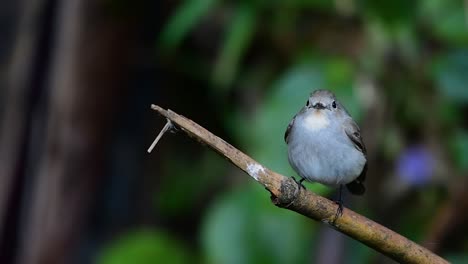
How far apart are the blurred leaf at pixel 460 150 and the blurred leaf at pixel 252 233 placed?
60 centimetres

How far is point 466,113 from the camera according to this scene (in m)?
3.61

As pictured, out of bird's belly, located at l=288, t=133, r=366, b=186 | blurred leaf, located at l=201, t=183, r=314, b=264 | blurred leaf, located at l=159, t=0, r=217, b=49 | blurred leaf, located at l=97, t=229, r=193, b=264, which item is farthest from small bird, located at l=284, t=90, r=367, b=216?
blurred leaf, located at l=97, t=229, r=193, b=264

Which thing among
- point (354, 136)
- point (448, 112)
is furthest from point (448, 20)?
point (354, 136)

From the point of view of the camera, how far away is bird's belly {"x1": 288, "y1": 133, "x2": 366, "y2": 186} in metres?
2.26

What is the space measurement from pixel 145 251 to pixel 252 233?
1.88 ft

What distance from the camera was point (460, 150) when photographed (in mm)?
3348

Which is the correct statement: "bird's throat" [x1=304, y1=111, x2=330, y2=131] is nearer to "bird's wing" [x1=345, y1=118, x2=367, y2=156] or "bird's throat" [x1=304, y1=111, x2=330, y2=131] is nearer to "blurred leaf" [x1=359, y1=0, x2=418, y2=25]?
"bird's wing" [x1=345, y1=118, x2=367, y2=156]

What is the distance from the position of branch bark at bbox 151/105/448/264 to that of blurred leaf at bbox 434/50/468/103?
187cm

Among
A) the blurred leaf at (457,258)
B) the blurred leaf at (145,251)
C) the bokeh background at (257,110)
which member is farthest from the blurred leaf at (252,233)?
the blurred leaf at (457,258)

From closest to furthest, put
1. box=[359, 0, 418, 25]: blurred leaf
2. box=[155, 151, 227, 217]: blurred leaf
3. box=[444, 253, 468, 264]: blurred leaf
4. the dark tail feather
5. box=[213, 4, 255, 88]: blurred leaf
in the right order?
Result: the dark tail feather, box=[359, 0, 418, 25]: blurred leaf, box=[444, 253, 468, 264]: blurred leaf, box=[213, 4, 255, 88]: blurred leaf, box=[155, 151, 227, 217]: blurred leaf

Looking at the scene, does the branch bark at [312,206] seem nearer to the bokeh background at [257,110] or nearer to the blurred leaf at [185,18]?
the bokeh background at [257,110]

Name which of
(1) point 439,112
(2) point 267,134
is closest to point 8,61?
(2) point 267,134

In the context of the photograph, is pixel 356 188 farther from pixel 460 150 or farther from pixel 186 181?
pixel 186 181

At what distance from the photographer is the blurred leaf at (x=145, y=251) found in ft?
11.8
